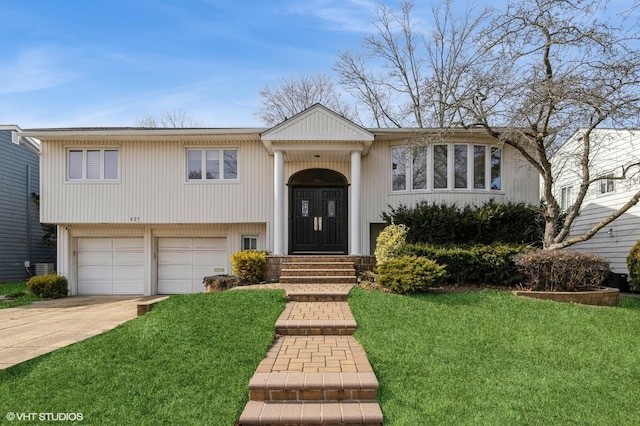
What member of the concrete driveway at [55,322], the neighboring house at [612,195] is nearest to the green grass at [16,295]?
the concrete driveway at [55,322]

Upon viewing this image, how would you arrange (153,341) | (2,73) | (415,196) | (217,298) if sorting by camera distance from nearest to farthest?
(153,341) < (217,298) < (2,73) < (415,196)

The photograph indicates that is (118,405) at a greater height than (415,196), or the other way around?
(415,196)

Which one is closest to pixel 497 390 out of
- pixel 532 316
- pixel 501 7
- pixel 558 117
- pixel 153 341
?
pixel 532 316

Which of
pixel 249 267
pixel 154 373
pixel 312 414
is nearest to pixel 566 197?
pixel 249 267

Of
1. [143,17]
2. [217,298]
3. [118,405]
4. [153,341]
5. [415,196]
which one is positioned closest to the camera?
[118,405]

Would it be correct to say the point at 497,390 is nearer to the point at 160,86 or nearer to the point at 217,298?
the point at 217,298

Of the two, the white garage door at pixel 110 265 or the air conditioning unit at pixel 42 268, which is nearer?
the white garage door at pixel 110 265

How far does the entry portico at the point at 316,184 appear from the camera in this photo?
418 inches

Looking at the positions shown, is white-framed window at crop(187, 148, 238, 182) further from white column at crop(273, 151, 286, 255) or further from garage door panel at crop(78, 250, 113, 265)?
garage door panel at crop(78, 250, 113, 265)

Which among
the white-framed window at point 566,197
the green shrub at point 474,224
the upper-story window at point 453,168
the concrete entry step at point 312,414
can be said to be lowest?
the concrete entry step at point 312,414

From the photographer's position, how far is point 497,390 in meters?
4.07

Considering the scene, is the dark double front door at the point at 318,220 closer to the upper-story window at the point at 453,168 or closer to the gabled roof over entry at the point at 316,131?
the gabled roof over entry at the point at 316,131

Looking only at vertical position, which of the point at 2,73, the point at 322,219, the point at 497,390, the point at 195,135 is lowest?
the point at 497,390

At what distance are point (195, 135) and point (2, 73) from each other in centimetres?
512
